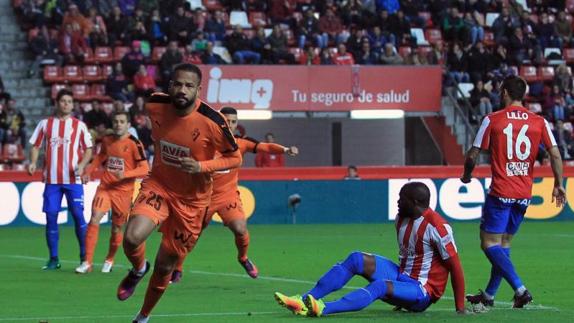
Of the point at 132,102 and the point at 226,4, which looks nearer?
the point at 132,102

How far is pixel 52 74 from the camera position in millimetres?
33031

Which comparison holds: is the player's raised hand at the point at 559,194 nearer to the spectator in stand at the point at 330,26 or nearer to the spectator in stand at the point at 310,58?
the spectator in stand at the point at 310,58

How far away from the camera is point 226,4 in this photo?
36.4 meters

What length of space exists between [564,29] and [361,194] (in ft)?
41.2

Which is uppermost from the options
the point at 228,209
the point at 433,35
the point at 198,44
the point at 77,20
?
the point at 77,20

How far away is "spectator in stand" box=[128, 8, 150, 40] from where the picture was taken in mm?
33844

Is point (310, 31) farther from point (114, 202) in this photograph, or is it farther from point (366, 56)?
point (114, 202)

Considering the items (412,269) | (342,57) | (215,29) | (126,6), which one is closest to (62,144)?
(412,269)

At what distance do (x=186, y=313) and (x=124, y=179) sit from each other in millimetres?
5146

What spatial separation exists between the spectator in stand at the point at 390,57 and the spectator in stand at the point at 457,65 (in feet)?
4.64

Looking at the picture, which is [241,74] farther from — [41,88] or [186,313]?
[186,313]

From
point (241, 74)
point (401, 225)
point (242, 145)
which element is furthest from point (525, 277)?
point (241, 74)

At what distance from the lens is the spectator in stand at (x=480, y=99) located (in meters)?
33.7

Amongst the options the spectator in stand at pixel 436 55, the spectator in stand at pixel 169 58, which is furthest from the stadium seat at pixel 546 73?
the spectator in stand at pixel 169 58
